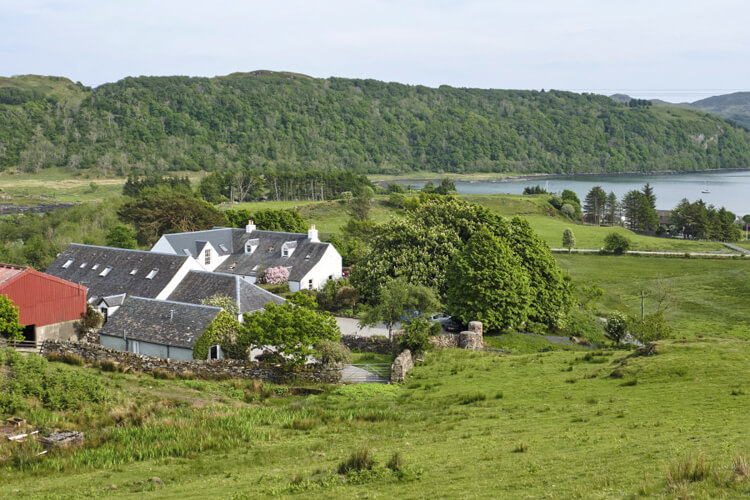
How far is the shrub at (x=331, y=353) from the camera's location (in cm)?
3072

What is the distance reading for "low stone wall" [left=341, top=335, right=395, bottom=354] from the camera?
3788cm

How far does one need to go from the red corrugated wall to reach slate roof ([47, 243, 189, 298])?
232 inches

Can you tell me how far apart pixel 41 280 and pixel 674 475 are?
38.1 metres

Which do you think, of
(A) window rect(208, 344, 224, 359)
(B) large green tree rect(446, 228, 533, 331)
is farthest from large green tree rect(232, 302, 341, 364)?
(B) large green tree rect(446, 228, 533, 331)

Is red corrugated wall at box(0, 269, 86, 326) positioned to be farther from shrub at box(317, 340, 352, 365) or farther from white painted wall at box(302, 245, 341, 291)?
white painted wall at box(302, 245, 341, 291)

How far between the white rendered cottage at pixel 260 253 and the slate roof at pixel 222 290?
494 inches

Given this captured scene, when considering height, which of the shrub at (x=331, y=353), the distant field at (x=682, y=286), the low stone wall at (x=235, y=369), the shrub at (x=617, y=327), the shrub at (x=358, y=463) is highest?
the shrub at (x=358, y=463)

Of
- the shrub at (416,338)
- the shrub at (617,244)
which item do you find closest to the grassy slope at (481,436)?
the shrub at (416,338)

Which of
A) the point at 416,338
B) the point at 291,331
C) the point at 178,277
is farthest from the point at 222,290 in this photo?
the point at 416,338

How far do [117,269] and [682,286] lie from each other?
63831 mm

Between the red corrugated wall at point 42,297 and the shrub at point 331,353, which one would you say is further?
the red corrugated wall at point 42,297

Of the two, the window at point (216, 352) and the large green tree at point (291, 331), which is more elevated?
the large green tree at point (291, 331)

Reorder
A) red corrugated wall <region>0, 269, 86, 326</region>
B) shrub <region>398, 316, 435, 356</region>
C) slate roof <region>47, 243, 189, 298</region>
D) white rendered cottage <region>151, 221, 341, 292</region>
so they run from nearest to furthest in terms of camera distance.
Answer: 1. shrub <region>398, 316, 435, 356</region>
2. red corrugated wall <region>0, 269, 86, 326</region>
3. slate roof <region>47, 243, 189, 298</region>
4. white rendered cottage <region>151, 221, 341, 292</region>

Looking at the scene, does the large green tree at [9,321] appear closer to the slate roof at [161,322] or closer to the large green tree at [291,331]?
the slate roof at [161,322]
